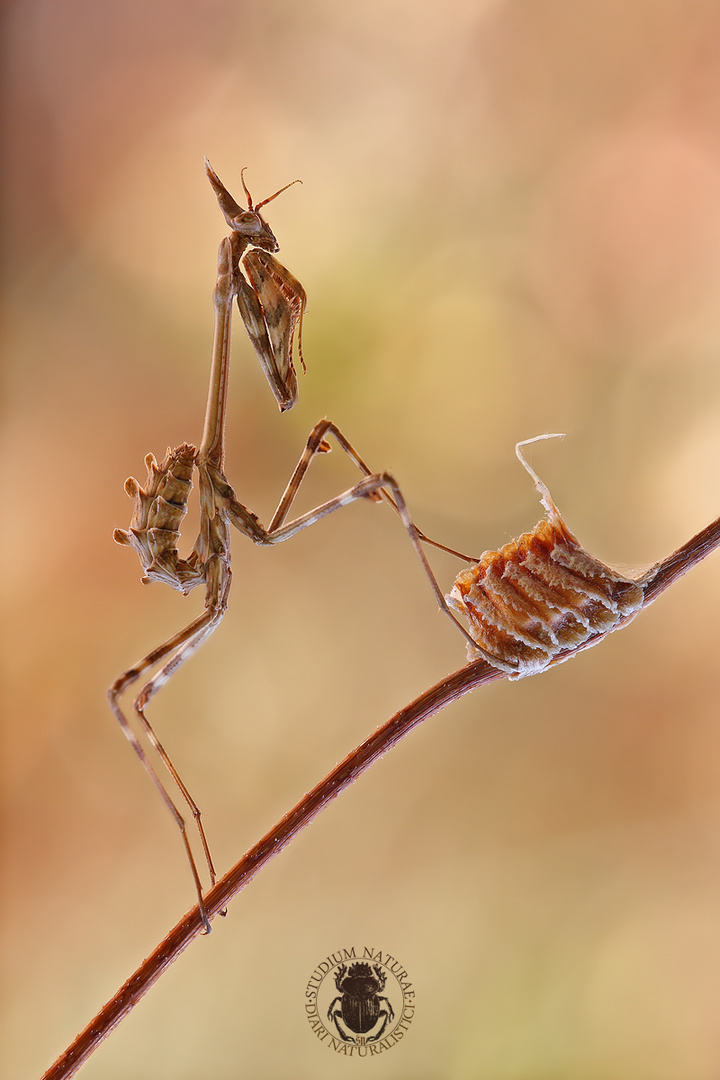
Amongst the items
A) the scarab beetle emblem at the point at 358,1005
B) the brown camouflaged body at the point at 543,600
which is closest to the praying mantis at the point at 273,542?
the brown camouflaged body at the point at 543,600

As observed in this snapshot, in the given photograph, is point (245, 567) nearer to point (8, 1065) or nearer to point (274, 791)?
point (274, 791)

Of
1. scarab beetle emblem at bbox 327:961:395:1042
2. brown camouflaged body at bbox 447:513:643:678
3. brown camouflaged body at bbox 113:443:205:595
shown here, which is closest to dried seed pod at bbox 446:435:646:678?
brown camouflaged body at bbox 447:513:643:678

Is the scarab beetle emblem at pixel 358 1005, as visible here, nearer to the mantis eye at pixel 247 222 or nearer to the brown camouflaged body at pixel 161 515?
the brown camouflaged body at pixel 161 515

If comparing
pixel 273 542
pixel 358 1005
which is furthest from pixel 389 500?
pixel 358 1005

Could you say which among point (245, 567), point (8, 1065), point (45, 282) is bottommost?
point (8, 1065)

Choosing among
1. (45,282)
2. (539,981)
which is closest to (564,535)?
(539,981)
